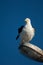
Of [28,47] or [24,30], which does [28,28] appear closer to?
[24,30]

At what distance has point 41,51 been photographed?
1.81 feet

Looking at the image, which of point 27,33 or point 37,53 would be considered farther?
point 27,33

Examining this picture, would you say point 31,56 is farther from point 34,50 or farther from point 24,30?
point 24,30

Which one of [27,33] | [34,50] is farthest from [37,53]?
[27,33]

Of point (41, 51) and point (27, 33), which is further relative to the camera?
point (27, 33)

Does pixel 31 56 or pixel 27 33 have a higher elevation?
pixel 27 33

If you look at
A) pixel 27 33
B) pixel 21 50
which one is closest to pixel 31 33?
pixel 27 33

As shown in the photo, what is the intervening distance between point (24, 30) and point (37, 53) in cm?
20

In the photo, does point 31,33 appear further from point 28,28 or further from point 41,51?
point 41,51

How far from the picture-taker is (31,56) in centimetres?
53

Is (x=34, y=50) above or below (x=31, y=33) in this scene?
below

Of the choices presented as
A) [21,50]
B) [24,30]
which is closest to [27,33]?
[24,30]

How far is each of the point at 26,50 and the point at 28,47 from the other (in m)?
0.01

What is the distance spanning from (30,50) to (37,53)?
1.0 inches
